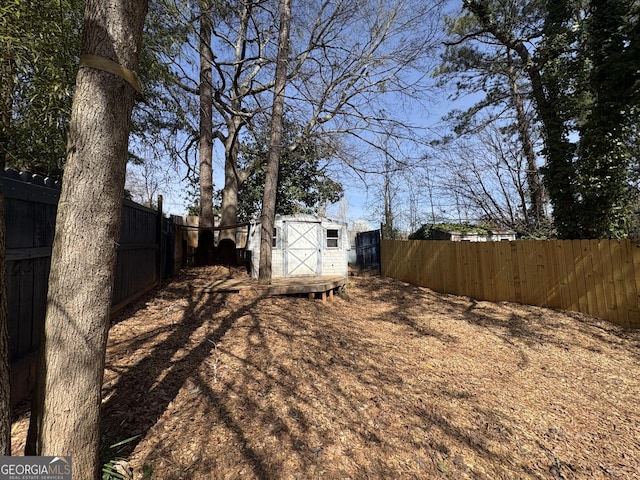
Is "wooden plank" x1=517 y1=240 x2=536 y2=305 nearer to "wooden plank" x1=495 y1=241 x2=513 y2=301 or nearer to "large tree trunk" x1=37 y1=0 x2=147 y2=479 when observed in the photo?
"wooden plank" x1=495 y1=241 x2=513 y2=301

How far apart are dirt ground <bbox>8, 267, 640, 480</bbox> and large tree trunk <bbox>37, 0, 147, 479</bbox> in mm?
554

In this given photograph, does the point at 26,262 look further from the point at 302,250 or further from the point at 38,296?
the point at 302,250

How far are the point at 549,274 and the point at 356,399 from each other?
223 inches

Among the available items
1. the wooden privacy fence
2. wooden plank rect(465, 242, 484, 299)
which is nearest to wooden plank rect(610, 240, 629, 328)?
the wooden privacy fence

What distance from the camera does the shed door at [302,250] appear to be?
9.27 metres

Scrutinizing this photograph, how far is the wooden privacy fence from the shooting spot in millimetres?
5070

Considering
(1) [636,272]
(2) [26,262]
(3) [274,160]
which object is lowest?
(1) [636,272]

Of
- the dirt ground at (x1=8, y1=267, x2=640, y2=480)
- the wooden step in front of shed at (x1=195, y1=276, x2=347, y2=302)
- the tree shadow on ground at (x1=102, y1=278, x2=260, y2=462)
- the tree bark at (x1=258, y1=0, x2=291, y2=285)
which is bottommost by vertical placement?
the dirt ground at (x1=8, y1=267, x2=640, y2=480)

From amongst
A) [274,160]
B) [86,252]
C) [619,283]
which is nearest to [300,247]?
[274,160]

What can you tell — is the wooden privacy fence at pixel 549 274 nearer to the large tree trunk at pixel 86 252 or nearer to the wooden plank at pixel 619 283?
the wooden plank at pixel 619 283

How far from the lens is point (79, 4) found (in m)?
3.61

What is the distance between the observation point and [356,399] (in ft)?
8.70

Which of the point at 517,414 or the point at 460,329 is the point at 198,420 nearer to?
the point at 517,414

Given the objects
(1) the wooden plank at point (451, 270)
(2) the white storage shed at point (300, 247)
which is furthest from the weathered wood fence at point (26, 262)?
(1) the wooden plank at point (451, 270)
